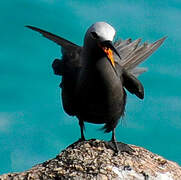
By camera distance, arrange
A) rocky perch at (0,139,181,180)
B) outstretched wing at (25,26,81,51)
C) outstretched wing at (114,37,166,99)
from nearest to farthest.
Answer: rocky perch at (0,139,181,180)
outstretched wing at (25,26,81,51)
outstretched wing at (114,37,166,99)

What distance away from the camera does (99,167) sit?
668 centimetres

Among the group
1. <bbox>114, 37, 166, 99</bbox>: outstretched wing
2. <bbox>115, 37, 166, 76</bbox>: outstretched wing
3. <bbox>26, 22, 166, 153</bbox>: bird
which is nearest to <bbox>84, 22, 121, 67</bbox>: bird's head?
<bbox>26, 22, 166, 153</bbox>: bird

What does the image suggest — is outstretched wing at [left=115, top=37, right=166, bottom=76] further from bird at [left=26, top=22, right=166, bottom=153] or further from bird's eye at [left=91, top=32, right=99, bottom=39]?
bird's eye at [left=91, top=32, right=99, bottom=39]

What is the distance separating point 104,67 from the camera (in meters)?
8.15

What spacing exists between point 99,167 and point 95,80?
1.96 m

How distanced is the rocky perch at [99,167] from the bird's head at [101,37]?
1542mm

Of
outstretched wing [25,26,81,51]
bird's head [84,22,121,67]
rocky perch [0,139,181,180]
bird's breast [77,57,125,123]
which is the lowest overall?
rocky perch [0,139,181,180]

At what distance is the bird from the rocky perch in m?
0.49

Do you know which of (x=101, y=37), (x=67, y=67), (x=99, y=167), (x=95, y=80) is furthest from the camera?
(x=67, y=67)

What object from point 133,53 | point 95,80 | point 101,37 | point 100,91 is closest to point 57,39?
point 95,80

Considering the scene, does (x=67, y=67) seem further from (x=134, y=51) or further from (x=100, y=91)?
(x=134, y=51)

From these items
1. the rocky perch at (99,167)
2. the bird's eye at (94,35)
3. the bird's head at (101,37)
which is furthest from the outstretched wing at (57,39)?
the rocky perch at (99,167)

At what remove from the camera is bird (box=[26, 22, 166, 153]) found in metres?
7.95

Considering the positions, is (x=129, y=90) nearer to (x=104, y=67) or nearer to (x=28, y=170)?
(x=104, y=67)
